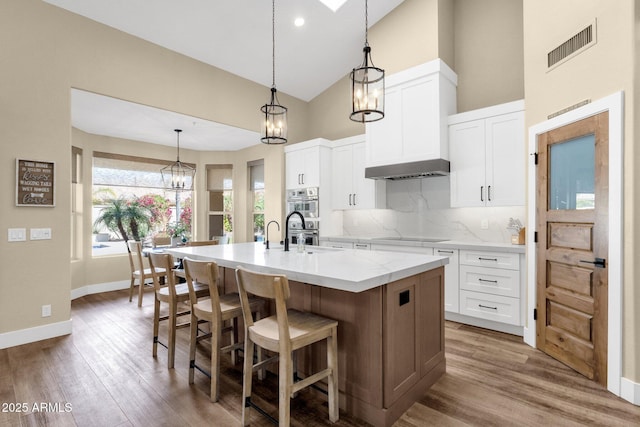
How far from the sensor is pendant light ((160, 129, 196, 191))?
5.81 m

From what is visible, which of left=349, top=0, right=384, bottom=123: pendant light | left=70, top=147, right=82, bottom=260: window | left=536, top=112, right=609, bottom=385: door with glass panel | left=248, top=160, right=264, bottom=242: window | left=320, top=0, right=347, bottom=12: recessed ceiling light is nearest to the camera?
left=349, top=0, right=384, bottom=123: pendant light

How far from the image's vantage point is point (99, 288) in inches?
223

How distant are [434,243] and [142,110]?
4.26 m

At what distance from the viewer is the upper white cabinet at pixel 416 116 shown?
4.12 meters

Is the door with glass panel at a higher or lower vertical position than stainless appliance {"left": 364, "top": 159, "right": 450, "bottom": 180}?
lower

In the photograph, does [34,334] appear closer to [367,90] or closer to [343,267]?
[343,267]

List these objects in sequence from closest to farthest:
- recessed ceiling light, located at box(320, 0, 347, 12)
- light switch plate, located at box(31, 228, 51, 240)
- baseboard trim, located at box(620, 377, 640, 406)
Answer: baseboard trim, located at box(620, 377, 640, 406) → light switch plate, located at box(31, 228, 51, 240) → recessed ceiling light, located at box(320, 0, 347, 12)

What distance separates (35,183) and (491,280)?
5064 millimetres

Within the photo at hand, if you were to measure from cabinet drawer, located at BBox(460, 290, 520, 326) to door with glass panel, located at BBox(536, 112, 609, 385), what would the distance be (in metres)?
0.33

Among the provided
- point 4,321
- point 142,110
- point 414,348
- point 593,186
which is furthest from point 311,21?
point 4,321

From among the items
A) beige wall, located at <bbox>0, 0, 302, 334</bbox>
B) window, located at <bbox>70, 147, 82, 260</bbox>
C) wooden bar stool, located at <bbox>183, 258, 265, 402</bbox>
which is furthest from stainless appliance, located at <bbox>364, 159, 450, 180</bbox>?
window, located at <bbox>70, 147, 82, 260</bbox>

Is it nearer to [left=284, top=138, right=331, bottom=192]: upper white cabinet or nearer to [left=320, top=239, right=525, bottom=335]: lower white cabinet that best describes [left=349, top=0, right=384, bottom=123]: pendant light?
[left=320, top=239, right=525, bottom=335]: lower white cabinet

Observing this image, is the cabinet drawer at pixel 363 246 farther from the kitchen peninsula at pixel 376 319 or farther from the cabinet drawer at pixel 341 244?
the kitchen peninsula at pixel 376 319

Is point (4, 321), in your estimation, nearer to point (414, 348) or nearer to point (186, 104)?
point (186, 104)
